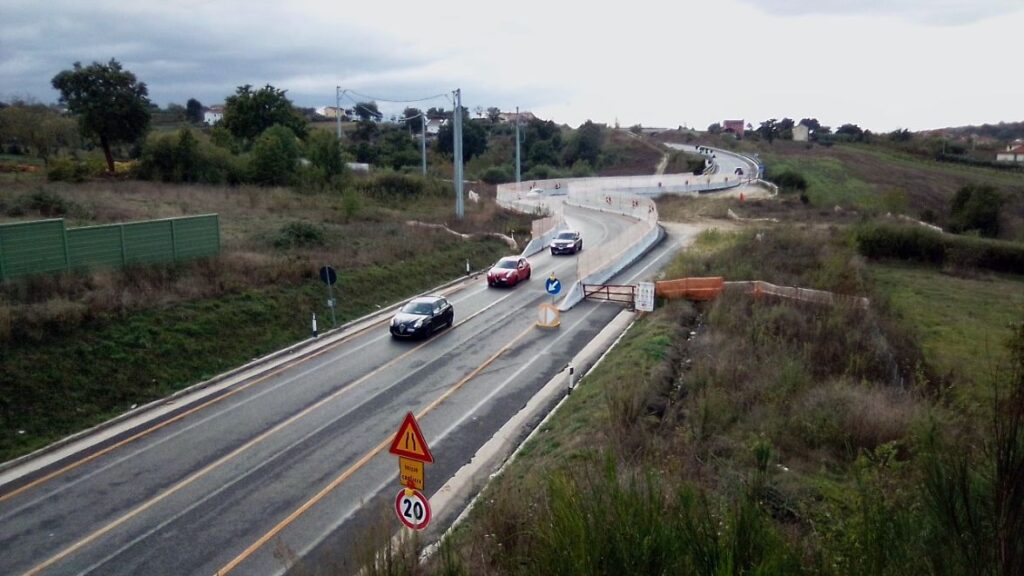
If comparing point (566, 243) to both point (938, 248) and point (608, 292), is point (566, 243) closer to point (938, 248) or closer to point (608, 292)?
point (608, 292)

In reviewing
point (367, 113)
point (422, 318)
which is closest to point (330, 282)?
point (422, 318)

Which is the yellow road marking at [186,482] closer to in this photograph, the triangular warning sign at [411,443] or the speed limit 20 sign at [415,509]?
the speed limit 20 sign at [415,509]

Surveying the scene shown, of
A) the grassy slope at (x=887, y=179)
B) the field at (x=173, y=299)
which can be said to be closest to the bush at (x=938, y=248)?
the grassy slope at (x=887, y=179)

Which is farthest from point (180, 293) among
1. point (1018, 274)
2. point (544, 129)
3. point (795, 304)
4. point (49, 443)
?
point (544, 129)

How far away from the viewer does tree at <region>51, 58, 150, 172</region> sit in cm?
5106

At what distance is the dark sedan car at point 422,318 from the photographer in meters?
24.3

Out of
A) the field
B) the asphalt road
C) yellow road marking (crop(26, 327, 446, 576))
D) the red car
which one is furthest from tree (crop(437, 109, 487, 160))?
yellow road marking (crop(26, 327, 446, 576))

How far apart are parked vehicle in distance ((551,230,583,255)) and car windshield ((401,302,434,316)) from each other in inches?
711

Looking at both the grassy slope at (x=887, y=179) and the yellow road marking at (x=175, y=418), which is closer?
the yellow road marking at (x=175, y=418)

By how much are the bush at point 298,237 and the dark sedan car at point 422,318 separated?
796 cm

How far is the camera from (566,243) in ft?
140

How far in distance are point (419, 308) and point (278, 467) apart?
10854mm

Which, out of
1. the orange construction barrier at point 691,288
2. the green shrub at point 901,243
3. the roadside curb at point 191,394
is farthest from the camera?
the green shrub at point 901,243

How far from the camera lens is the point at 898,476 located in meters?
8.10
